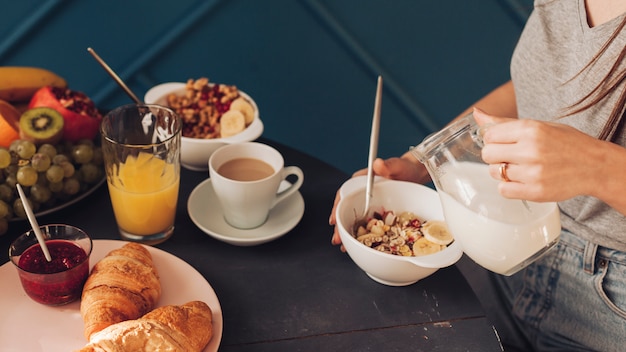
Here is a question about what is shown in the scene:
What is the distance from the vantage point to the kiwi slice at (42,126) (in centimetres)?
125

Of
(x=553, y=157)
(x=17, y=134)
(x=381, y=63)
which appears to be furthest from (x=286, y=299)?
(x=381, y=63)

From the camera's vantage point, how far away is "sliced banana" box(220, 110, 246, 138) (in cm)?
138

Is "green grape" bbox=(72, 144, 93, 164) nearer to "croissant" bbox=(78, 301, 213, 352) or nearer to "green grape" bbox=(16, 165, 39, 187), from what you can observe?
"green grape" bbox=(16, 165, 39, 187)

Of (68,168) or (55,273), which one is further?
(68,168)

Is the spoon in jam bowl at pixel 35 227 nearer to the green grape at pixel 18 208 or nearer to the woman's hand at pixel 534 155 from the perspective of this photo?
the green grape at pixel 18 208

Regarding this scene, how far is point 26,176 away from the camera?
1.16 metres

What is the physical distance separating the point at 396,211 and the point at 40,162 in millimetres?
637

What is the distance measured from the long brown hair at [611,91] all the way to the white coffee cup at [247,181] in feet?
1.73

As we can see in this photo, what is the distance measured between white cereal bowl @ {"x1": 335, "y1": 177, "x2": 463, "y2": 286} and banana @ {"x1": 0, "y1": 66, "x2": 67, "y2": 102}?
733 mm

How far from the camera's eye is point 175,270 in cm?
110

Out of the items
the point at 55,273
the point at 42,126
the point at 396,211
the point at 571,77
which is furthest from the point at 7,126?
the point at 571,77

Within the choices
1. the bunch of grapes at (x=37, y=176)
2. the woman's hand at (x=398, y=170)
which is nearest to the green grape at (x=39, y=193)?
the bunch of grapes at (x=37, y=176)

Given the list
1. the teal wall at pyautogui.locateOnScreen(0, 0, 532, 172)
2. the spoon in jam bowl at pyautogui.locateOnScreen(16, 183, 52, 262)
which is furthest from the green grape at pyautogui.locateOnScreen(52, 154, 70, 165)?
the teal wall at pyautogui.locateOnScreen(0, 0, 532, 172)

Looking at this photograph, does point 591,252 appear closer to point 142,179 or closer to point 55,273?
point 142,179
